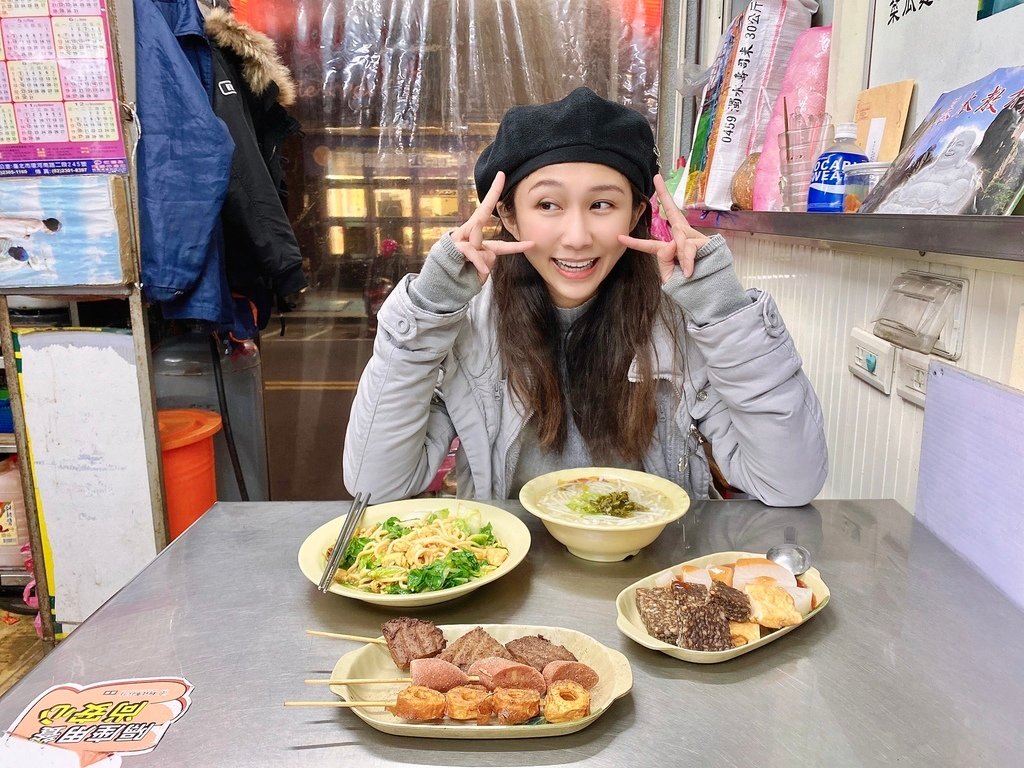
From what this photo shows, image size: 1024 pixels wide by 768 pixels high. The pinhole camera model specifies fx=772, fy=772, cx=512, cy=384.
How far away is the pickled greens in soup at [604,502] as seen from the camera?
4.01ft

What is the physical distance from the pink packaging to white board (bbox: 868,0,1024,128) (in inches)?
9.5

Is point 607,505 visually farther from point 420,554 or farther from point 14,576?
point 14,576

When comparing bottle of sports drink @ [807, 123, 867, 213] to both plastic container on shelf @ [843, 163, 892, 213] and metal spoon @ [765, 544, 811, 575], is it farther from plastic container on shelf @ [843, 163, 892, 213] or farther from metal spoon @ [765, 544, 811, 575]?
metal spoon @ [765, 544, 811, 575]

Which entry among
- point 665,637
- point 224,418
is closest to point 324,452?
point 224,418

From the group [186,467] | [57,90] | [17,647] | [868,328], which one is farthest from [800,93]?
[17,647]

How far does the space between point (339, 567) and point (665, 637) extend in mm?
494

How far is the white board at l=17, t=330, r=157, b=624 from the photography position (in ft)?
8.35

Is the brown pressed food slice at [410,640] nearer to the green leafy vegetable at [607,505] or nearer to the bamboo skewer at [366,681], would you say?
the bamboo skewer at [366,681]

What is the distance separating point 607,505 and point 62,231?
207cm

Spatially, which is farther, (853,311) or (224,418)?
(224,418)

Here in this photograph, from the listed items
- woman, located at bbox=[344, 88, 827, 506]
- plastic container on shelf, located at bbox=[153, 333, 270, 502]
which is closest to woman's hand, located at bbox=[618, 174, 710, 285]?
woman, located at bbox=[344, 88, 827, 506]

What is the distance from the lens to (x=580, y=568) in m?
1.19

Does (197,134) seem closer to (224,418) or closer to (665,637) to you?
(224,418)

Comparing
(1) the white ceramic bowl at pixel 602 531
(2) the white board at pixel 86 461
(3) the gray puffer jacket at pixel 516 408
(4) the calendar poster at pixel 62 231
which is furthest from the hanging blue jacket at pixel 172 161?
(1) the white ceramic bowl at pixel 602 531
